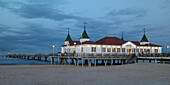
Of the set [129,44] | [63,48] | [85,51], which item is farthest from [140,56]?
[63,48]

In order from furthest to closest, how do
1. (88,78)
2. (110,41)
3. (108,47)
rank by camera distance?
(110,41) < (108,47) < (88,78)

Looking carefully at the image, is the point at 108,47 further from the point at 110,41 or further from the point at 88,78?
the point at 88,78

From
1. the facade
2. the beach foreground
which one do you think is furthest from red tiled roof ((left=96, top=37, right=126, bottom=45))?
the beach foreground

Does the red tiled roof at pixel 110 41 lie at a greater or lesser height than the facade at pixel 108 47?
greater

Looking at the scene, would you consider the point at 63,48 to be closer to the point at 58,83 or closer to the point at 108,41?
the point at 108,41

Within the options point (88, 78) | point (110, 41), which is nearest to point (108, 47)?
point (110, 41)

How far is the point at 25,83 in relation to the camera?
16453 mm

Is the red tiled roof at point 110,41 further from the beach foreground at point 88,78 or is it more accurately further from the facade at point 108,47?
the beach foreground at point 88,78

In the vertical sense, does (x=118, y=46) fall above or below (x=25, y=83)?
above

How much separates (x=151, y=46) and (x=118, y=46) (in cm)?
1060

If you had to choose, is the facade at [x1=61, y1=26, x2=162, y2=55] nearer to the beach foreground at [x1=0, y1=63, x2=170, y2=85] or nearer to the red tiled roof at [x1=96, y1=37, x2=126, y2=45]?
the red tiled roof at [x1=96, y1=37, x2=126, y2=45]

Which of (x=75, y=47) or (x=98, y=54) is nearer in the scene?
(x=98, y=54)

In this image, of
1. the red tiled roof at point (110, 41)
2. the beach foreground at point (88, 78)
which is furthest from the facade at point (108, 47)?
the beach foreground at point (88, 78)

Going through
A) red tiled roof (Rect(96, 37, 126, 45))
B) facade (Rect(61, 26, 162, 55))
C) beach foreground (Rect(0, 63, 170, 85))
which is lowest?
beach foreground (Rect(0, 63, 170, 85))
